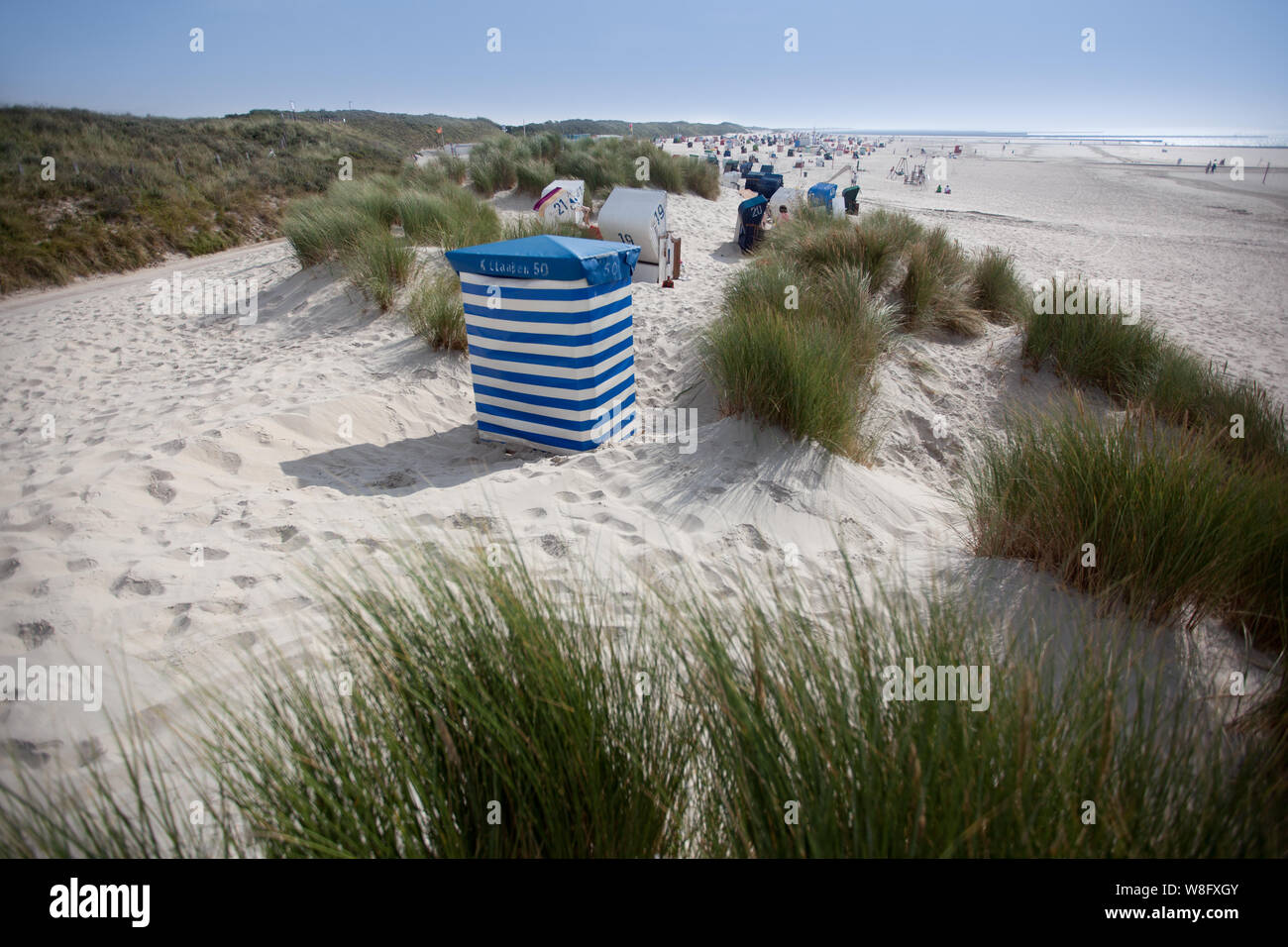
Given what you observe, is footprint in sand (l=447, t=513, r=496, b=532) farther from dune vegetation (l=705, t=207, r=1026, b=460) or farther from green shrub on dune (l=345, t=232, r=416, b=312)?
green shrub on dune (l=345, t=232, r=416, b=312)

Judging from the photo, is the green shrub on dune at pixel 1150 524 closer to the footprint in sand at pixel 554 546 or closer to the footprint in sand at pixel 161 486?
the footprint in sand at pixel 554 546

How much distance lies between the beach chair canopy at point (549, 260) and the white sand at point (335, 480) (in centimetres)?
120

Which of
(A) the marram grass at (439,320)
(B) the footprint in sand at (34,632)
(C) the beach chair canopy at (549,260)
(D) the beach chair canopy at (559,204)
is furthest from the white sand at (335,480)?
(D) the beach chair canopy at (559,204)

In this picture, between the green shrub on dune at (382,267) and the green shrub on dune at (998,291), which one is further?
the green shrub on dune at (998,291)

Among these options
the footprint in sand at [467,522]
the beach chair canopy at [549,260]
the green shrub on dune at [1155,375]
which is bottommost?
the footprint in sand at [467,522]

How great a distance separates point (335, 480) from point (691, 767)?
3344 millimetres

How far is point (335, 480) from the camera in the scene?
13.5 feet

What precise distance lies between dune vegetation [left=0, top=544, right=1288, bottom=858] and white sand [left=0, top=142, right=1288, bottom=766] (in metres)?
0.48

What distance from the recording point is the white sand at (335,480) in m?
2.56

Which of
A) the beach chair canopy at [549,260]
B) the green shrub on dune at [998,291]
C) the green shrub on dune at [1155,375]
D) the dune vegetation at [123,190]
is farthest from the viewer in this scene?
the dune vegetation at [123,190]

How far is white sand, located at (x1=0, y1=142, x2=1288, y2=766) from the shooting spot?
8.41 ft

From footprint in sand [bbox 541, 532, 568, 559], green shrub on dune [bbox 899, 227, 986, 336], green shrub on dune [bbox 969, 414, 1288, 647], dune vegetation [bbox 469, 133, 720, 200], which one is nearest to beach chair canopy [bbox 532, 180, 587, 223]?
dune vegetation [bbox 469, 133, 720, 200]

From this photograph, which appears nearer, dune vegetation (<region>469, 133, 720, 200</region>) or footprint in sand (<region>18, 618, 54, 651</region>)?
footprint in sand (<region>18, 618, 54, 651</region>)
